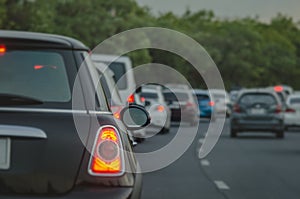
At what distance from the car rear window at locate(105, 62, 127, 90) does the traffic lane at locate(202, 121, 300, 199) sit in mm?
2335

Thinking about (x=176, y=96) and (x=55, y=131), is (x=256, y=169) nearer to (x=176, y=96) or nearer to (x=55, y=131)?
(x=55, y=131)

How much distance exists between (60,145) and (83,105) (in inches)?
12.4

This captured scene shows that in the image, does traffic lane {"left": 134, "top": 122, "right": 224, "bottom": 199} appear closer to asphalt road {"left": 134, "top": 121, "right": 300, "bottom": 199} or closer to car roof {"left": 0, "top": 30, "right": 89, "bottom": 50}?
asphalt road {"left": 134, "top": 121, "right": 300, "bottom": 199}

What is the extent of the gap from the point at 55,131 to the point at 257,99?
79.6ft

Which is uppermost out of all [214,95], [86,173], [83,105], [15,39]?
[15,39]

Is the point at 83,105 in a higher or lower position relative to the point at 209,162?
higher

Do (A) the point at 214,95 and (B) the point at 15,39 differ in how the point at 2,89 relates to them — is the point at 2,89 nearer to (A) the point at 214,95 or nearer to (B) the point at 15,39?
(B) the point at 15,39

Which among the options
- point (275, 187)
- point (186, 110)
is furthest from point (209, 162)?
point (186, 110)

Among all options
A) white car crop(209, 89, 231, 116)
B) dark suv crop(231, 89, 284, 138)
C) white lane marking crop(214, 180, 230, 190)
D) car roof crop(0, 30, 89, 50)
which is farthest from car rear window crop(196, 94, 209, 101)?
car roof crop(0, 30, 89, 50)

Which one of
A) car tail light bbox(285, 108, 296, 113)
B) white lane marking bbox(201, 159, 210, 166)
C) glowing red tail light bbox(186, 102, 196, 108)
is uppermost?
white lane marking bbox(201, 159, 210, 166)

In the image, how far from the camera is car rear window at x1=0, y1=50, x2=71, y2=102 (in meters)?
5.55

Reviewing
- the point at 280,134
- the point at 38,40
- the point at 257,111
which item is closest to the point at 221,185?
the point at 38,40

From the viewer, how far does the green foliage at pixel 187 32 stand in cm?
6838

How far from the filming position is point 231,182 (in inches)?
517
